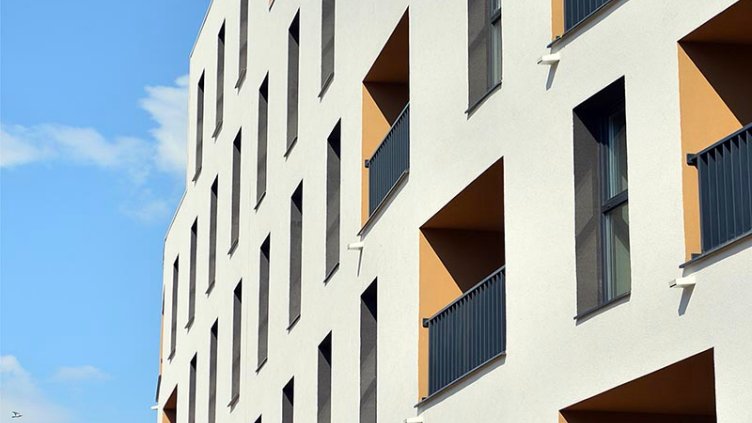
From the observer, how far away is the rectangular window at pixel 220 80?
38.2 meters

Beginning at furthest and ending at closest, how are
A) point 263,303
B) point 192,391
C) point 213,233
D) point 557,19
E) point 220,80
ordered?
point 220,80 → point 192,391 → point 213,233 → point 263,303 → point 557,19

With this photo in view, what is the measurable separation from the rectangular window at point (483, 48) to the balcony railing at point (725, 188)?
17.8 feet

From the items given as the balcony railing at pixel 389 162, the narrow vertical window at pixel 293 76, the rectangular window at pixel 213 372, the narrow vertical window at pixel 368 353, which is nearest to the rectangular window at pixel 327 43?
the narrow vertical window at pixel 293 76

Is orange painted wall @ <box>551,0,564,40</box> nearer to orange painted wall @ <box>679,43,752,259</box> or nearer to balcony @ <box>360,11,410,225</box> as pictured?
orange painted wall @ <box>679,43,752,259</box>

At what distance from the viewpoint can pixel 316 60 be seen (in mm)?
28125

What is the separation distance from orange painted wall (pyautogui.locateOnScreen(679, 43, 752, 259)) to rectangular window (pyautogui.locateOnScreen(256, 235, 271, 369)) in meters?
16.7

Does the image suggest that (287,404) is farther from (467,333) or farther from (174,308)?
(174,308)

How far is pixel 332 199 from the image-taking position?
26.5 meters

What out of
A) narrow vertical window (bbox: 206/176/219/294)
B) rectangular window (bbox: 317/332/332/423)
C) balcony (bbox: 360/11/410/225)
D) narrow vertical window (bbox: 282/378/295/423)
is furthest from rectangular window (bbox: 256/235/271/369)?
balcony (bbox: 360/11/410/225)

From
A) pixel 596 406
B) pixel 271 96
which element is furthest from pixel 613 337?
pixel 271 96

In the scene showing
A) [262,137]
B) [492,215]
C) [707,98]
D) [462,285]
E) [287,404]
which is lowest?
[707,98]

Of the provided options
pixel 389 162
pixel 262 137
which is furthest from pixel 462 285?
pixel 262 137

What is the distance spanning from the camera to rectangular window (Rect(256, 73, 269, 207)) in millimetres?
32469

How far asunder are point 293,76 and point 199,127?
474 inches
